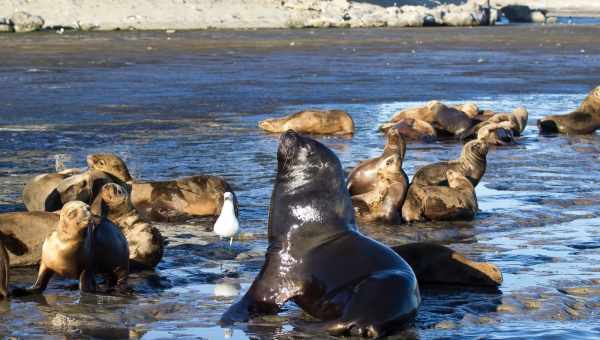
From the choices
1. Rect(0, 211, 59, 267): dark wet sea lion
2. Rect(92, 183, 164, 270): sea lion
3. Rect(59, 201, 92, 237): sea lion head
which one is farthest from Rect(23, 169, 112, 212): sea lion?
Rect(59, 201, 92, 237): sea lion head

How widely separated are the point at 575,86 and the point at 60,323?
18068 millimetres

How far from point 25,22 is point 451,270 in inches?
1523

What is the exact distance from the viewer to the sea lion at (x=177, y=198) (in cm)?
912

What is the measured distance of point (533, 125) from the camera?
16.3 meters

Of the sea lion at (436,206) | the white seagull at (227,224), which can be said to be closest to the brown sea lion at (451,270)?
the white seagull at (227,224)

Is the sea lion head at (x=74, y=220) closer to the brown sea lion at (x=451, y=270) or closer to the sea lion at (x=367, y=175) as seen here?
the brown sea lion at (x=451, y=270)

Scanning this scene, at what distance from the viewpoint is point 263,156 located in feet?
41.6

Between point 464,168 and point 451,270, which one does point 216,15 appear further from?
point 451,270

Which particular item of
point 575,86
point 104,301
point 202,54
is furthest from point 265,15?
point 104,301

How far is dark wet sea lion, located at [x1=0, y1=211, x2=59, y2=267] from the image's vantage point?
7414mm

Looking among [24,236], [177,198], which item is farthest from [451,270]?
[177,198]

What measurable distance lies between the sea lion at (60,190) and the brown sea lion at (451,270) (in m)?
2.86

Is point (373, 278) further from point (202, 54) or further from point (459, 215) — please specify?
point (202, 54)

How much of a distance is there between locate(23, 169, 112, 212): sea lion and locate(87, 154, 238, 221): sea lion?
301 millimetres
